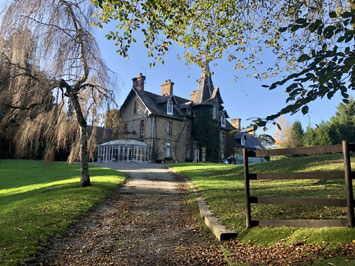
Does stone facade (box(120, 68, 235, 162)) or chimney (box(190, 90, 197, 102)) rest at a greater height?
chimney (box(190, 90, 197, 102))

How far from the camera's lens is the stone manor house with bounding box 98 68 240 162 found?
36.3 meters

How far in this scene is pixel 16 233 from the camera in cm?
607

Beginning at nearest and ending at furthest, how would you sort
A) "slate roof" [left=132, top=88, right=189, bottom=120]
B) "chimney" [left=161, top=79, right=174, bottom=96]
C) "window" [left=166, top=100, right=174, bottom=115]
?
1. "slate roof" [left=132, top=88, right=189, bottom=120]
2. "window" [left=166, top=100, right=174, bottom=115]
3. "chimney" [left=161, top=79, right=174, bottom=96]

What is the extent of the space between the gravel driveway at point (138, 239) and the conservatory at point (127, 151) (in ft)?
83.7

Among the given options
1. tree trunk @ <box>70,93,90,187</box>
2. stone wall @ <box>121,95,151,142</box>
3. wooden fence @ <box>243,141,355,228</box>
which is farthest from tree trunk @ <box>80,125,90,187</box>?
stone wall @ <box>121,95,151,142</box>

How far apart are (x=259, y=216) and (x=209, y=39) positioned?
19.3 feet

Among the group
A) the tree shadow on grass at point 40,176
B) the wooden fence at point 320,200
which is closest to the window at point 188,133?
the tree shadow on grass at point 40,176

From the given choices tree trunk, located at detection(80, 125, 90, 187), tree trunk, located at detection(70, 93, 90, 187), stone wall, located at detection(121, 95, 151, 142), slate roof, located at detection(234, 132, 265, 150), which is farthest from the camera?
slate roof, located at detection(234, 132, 265, 150)

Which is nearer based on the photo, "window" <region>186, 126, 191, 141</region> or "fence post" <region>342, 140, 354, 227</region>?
"fence post" <region>342, 140, 354, 227</region>

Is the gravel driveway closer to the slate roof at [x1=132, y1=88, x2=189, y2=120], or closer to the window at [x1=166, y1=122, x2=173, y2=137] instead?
the slate roof at [x1=132, y1=88, x2=189, y2=120]

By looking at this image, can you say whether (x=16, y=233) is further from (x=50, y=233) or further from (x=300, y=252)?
(x=300, y=252)

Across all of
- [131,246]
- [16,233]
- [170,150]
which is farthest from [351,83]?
[170,150]

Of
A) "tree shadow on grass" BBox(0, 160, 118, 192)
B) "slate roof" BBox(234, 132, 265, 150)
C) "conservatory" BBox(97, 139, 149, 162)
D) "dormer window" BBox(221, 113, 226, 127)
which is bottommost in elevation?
"tree shadow on grass" BBox(0, 160, 118, 192)

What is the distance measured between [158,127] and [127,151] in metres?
4.82
